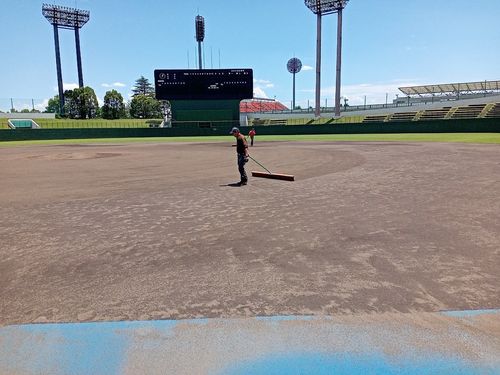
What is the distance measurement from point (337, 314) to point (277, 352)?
Result: 80 cm

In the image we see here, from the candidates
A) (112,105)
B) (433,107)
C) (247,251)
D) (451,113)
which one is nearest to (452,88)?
(433,107)

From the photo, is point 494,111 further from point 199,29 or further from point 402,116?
point 199,29

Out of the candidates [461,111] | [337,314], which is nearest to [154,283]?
[337,314]

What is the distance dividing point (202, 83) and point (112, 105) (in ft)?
140

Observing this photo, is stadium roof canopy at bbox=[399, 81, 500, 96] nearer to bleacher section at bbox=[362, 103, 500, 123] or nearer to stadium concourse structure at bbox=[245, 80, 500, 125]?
stadium concourse structure at bbox=[245, 80, 500, 125]

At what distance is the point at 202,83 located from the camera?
53.1m

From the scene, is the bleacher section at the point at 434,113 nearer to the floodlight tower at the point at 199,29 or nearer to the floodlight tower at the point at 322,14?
the floodlight tower at the point at 322,14

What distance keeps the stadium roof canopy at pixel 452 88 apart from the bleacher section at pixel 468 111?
24261 millimetres

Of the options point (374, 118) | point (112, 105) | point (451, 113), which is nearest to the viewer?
point (451, 113)

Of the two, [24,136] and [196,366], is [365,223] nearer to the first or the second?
[196,366]

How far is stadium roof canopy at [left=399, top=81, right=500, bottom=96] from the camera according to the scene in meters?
71.5

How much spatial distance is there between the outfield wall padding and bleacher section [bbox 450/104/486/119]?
893 cm

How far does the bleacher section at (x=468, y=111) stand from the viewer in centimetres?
4931

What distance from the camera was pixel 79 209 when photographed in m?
7.63
